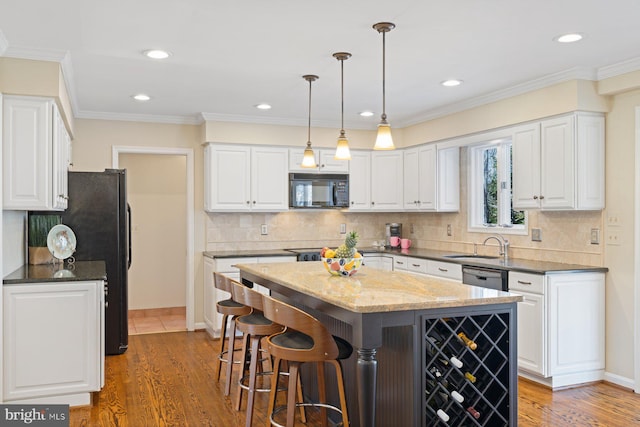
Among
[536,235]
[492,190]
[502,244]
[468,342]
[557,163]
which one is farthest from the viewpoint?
[492,190]

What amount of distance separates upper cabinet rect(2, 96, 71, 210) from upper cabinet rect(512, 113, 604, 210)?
378cm

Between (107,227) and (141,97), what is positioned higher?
(141,97)

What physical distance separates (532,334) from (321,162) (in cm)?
321

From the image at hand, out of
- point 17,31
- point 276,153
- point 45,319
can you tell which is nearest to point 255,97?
point 276,153

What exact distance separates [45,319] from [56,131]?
4.32ft

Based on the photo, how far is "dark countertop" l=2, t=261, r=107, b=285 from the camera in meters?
3.61

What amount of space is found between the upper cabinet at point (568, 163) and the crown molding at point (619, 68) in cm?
32

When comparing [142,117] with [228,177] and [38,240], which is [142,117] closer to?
[228,177]

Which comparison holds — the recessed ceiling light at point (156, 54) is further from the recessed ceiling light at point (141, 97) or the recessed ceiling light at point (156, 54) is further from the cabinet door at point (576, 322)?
the cabinet door at point (576, 322)

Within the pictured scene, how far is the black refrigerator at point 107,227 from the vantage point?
16.1ft

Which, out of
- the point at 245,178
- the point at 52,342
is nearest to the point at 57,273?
the point at 52,342

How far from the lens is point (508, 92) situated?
4.85 meters

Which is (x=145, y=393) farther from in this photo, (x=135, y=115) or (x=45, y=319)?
(x=135, y=115)

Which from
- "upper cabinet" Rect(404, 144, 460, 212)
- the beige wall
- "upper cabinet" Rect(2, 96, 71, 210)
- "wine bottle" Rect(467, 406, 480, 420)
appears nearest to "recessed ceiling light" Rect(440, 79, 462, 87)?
"upper cabinet" Rect(404, 144, 460, 212)
